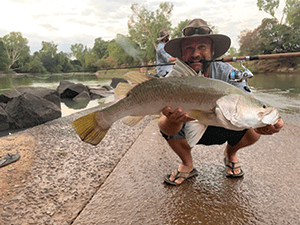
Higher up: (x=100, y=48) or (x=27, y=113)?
(x=27, y=113)

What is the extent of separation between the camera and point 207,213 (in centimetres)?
190

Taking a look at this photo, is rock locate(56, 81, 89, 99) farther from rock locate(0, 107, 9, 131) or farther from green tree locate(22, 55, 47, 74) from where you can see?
green tree locate(22, 55, 47, 74)

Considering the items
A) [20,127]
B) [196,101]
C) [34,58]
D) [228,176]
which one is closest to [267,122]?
[196,101]

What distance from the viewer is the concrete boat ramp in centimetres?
189

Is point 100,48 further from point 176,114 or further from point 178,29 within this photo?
point 176,114

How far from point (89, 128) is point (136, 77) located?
0.57 meters

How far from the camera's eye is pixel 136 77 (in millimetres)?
1896

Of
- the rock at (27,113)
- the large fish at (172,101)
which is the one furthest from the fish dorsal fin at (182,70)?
the rock at (27,113)

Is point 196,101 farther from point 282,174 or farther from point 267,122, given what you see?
point 282,174

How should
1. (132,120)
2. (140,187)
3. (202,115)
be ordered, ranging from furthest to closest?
(140,187), (132,120), (202,115)

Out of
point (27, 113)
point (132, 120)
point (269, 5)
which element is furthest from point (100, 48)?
point (132, 120)

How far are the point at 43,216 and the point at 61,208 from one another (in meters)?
0.15

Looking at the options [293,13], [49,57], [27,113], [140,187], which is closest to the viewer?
[140,187]

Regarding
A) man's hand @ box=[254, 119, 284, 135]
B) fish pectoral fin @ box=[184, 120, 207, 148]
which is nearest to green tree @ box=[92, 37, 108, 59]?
fish pectoral fin @ box=[184, 120, 207, 148]
